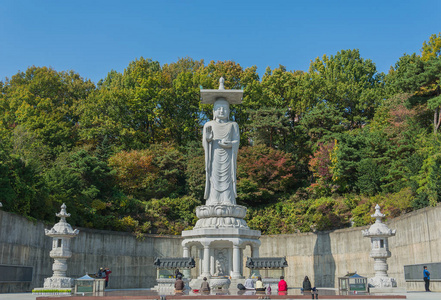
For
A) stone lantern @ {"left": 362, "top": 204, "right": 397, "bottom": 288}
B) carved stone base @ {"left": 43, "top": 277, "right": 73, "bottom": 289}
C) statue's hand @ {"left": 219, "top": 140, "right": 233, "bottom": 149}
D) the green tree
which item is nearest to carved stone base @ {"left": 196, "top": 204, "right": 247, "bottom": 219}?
statue's hand @ {"left": 219, "top": 140, "right": 233, "bottom": 149}

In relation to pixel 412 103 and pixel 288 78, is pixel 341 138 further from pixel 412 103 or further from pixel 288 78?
pixel 288 78

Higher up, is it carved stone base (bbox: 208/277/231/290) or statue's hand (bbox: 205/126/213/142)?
statue's hand (bbox: 205/126/213/142)

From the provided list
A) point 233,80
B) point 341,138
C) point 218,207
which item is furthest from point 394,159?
point 233,80

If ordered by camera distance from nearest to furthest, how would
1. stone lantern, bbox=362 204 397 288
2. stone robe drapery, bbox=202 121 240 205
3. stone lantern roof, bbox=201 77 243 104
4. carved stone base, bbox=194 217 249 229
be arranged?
1. stone lantern, bbox=362 204 397 288
2. carved stone base, bbox=194 217 249 229
3. stone lantern roof, bbox=201 77 243 104
4. stone robe drapery, bbox=202 121 240 205

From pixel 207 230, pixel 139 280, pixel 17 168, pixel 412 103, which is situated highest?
A: pixel 412 103

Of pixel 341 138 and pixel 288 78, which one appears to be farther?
pixel 288 78

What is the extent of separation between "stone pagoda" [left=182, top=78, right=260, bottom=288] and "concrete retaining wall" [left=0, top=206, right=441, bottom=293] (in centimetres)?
707

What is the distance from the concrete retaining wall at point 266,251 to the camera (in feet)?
67.2

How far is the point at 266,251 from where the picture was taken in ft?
94.7

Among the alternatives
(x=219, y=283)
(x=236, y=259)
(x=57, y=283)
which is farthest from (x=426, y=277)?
(x=57, y=283)

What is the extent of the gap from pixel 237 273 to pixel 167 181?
15221mm

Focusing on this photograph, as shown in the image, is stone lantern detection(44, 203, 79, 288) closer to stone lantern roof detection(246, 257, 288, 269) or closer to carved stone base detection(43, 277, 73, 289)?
carved stone base detection(43, 277, 73, 289)

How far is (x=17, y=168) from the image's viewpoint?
22609mm

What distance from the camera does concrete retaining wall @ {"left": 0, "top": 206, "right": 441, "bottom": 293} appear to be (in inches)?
806
